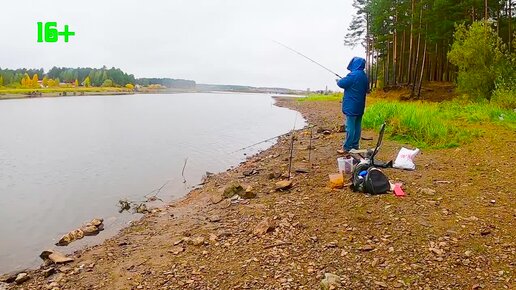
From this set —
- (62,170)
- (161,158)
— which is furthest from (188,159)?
(62,170)

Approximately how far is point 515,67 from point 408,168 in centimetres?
1728

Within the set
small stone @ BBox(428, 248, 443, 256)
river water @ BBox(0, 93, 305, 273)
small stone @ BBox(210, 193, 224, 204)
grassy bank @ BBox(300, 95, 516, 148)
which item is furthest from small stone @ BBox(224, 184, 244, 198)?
grassy bank @ BBox(300, 95, 516, 148)

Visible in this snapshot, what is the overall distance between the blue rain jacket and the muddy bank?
203cm

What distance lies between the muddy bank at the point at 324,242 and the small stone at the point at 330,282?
5 centimetres

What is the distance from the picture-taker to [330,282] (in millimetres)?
4031

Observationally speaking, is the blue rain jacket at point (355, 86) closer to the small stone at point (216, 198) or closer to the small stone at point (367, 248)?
the small stone at point (216, 198)

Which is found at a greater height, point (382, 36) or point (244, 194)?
point (382, 36)

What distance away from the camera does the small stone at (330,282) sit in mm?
3976

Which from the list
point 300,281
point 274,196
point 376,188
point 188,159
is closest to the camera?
point 300,281

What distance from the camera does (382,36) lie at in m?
36.8

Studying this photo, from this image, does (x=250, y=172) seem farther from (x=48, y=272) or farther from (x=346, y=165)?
(x=48, y=272)

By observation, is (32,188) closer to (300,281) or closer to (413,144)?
(300,281)

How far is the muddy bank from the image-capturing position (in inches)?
166

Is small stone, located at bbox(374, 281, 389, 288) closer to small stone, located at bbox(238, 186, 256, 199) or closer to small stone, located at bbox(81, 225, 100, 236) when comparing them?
small stone, located at bbox(238, 186, 256, 199)
